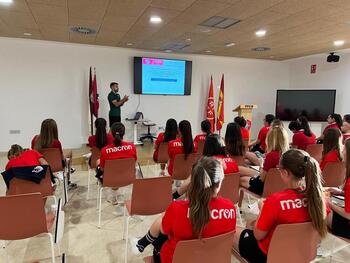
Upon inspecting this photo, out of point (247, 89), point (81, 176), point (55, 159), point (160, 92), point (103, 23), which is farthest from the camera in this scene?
point (247, 89)

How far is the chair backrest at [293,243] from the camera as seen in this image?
145cm

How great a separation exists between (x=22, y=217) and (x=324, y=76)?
8039mm

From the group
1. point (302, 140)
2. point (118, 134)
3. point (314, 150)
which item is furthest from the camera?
point (302, 140)

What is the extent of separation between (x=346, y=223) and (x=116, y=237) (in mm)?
2093

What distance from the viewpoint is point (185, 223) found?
134cm

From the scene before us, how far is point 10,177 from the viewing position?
238 cm

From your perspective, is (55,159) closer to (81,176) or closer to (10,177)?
(10,177)

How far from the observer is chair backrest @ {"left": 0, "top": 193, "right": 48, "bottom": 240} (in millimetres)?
1807

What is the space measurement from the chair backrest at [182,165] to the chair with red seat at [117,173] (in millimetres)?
596

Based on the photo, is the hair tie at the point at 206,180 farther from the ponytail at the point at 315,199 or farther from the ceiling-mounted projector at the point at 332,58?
the ceiling-mounted projector at the point at 332,58

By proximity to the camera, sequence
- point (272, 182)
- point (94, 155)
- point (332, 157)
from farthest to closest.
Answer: point (94, 155)
point (332, 157)
point (272, 182)

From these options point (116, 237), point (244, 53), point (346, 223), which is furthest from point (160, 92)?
point (346, 223)

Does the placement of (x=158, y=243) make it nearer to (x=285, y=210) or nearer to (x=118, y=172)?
(x=285, y=210)

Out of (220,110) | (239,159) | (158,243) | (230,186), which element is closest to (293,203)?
(158,243)
